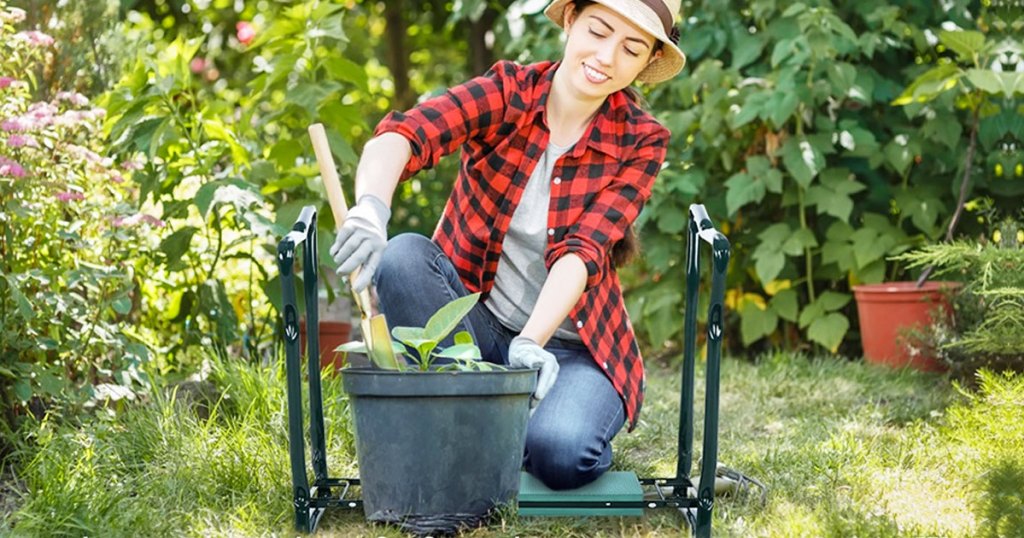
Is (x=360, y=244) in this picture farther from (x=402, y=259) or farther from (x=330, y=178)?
(x=402, y=259)

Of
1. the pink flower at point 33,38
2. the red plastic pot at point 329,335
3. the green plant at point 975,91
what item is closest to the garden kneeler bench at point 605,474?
the pink flower at point 33,38

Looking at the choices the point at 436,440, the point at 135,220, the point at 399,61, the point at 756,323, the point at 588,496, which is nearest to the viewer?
Answer: the point at 436,440

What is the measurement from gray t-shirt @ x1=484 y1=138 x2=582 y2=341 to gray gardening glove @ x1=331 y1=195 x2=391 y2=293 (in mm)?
460

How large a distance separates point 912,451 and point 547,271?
0.84 m

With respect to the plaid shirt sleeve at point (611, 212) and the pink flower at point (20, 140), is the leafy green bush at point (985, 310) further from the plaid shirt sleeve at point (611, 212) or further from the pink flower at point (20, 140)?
the pink flower at point (20, 140)

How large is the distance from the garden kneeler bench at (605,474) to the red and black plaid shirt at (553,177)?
0.66 ft

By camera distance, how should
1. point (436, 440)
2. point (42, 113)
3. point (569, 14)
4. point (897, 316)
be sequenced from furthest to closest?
point (897, 316), point (42, 113), point (569, 14), point (436, 440)

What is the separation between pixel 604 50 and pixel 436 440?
0.82 meters

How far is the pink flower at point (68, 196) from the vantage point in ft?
8.17

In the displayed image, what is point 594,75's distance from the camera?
7.35 feet

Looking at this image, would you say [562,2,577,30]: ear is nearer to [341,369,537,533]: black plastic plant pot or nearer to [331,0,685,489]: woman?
[331,0,685,489]: woman

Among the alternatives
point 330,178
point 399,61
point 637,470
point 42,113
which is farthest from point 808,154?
point 399,61

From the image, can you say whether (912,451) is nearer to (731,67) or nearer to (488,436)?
(488,436)

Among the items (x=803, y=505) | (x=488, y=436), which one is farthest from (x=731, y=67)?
(x=488, y=436)
